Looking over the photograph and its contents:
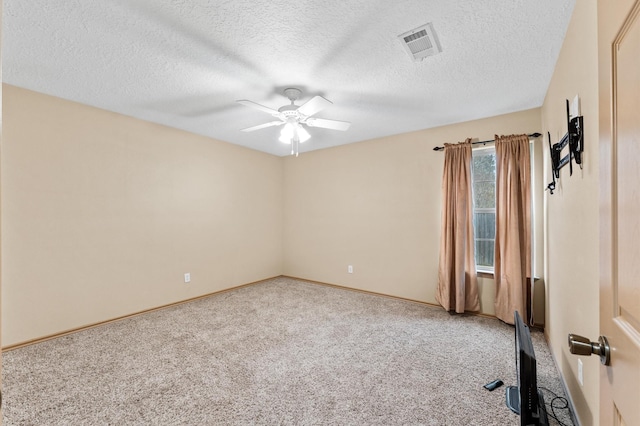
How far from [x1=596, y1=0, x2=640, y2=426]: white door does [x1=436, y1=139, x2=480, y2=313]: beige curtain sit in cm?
283

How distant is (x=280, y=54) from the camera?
7.41 feet

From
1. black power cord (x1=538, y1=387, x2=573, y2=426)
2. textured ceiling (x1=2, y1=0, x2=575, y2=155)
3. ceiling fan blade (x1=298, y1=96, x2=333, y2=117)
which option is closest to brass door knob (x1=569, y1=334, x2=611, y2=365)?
black power cord (x1=538, y1=387, x2=573, y2=426)

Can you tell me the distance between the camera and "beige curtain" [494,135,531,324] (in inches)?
128

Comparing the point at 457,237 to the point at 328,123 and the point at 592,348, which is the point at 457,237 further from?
the point at 592,348

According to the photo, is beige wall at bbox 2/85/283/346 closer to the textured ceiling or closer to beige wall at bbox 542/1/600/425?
the textured ceiling

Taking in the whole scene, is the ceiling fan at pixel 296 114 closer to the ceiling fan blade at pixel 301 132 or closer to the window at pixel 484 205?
the ceiling fan blade at pixel 301 132

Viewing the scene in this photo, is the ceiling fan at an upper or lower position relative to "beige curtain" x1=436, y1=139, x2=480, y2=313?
upper

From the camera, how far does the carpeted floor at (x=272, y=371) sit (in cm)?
193

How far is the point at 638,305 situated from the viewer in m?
0.72

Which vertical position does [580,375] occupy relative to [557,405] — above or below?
above

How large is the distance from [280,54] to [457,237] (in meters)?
2.81

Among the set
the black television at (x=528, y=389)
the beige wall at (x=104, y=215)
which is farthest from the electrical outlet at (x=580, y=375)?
the beige wall at (x=104, y=215)

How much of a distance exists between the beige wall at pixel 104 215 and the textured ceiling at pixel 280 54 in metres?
0.36

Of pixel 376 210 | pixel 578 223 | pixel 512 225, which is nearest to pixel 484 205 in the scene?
pixel 512 225
